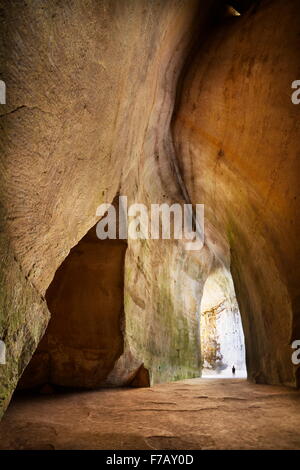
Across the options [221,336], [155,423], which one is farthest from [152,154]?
[221,336]

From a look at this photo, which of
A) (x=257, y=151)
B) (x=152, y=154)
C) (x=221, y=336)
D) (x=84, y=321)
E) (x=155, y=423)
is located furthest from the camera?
(x=221, y=336)

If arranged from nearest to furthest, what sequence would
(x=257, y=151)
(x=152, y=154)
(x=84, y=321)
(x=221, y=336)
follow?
(x=257, y=151)
(x=84, y=321)
(x=152, y=154)
(x=221, y=336)

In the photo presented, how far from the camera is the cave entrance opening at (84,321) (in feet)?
19.1

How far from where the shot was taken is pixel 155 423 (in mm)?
3053

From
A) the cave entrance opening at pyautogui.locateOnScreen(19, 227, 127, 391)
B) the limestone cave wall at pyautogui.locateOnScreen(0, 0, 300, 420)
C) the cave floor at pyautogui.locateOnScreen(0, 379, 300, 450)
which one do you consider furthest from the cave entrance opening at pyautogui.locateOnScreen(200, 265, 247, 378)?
the cave floor at pyautogui.locateOnScreen(0, 379, 300, 450)

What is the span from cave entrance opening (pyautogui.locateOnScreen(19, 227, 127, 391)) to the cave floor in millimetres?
1124

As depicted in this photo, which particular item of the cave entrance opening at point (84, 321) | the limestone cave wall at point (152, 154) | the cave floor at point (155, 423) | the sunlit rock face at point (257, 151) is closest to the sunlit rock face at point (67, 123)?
the limestone cave wall at point (152, 154)

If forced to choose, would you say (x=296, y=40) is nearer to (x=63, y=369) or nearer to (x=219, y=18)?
(x=219, y=18)

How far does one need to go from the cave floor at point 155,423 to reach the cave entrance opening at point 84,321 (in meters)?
1.12

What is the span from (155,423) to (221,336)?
1716 centimetres

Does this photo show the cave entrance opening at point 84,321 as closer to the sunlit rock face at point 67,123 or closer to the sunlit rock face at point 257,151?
the sunlit rock face at point 67,123

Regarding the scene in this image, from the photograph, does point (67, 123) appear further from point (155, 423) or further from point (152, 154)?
point (152, 154)

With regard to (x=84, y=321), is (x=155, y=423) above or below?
below

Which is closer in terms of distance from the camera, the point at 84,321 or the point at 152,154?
the point at 84,321
